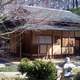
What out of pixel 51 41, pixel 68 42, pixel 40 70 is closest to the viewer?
pixel 40 70

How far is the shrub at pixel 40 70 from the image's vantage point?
42.8 feet

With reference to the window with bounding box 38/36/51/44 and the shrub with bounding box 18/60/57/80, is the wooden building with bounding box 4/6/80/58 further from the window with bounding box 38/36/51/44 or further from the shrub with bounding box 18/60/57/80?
the shrub with bounding box 18/60/57/80

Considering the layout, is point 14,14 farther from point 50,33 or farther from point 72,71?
point 50,33

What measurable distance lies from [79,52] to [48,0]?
86.6 feet

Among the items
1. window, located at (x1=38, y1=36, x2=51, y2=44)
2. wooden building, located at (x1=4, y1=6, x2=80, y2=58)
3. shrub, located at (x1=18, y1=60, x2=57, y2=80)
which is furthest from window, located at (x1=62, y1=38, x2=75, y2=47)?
shrub, located at (x1=18, y1=60, x2=57, y2=80)

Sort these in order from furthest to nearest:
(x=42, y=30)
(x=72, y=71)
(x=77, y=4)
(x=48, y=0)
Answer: (x=77, y=4)
(x=42, y=30)
(x=72, y=71)
(x=48, y=0)

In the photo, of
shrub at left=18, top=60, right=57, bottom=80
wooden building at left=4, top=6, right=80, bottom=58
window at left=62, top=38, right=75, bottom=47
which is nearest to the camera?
shrub at left=18, top=60, right=57, bottom=80

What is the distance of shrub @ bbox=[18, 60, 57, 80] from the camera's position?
514 inches

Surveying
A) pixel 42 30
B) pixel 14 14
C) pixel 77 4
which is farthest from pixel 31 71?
pixel 77 4

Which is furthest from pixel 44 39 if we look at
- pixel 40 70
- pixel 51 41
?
pixel 40 70

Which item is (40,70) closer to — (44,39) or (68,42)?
(44,39)

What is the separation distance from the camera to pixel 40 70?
1309 centimetres

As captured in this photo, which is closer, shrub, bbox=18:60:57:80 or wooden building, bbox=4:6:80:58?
shrub, bbox=18:60:57:80

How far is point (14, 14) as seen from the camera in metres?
8.88
